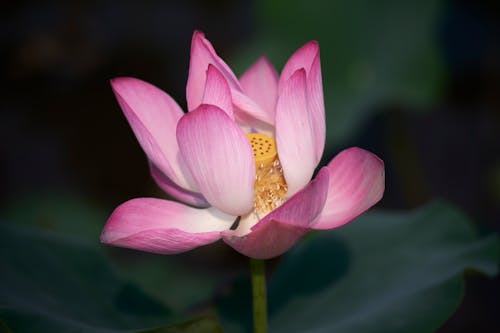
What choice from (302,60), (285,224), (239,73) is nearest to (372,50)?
(239,73)

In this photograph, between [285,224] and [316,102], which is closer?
[285,224]

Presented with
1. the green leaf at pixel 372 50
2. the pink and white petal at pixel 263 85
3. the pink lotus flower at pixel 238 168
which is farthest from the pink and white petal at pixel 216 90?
the green leaf at pixel 372 50

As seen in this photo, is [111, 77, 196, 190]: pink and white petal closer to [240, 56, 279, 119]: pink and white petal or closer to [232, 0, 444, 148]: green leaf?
[240, 56, 279, 119]: pink and white petal

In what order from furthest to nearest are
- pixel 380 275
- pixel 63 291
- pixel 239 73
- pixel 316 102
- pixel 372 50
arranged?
pixel 239 73 → pixel 372 50 → pixel 380 275 → pixel 63 291 → pixel 316 102

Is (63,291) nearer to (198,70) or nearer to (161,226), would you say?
(161,226)

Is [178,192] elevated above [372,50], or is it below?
above

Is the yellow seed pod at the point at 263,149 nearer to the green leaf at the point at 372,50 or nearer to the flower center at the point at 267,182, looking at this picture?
the flower center at the point at 267,182
